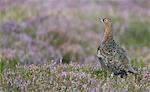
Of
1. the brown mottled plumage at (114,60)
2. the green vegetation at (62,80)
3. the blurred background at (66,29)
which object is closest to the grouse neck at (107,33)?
the brown mottled plumage at (114,60)

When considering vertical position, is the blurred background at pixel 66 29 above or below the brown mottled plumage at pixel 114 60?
below

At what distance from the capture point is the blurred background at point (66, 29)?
41.8ft

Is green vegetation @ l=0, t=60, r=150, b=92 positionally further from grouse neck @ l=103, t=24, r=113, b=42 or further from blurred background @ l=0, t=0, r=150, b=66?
blurred background @ l=0, t=0, r=150, b=66

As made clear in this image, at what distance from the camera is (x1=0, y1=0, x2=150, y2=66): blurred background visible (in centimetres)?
1275

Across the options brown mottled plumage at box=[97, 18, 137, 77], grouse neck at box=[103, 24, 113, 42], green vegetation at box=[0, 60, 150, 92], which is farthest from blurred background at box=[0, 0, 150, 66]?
brown mottled plumage at box=[97, 18, 137, 77]

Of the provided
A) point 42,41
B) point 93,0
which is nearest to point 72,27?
point 42,41

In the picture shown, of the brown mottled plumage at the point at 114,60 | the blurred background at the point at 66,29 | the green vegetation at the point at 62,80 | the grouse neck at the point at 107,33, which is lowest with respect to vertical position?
the blurred background at the point at 66,29

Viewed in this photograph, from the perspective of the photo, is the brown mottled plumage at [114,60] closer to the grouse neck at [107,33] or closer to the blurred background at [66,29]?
the grouse neck at [107,33]

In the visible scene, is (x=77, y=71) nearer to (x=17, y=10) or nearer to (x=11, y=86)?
(x=11, y=86)

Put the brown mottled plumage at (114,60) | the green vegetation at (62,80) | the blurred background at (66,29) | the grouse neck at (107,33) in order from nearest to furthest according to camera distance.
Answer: the green vegetation at (62,80) < the brown mottled plumage at (114,60) < the grouse neck at (107,33) < the blurred background at (66,29)

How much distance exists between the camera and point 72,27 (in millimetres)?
16188

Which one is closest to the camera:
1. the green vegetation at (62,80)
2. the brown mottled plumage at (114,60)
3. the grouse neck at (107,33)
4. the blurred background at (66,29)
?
the green vegetation at (62,80)

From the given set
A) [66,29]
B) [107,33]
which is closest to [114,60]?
[107,33]

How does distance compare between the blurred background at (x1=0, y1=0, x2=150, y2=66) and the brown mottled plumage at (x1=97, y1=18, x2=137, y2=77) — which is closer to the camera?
the brown mottled plumage at (x1=97, y1=18, x2=137, y2=77)
